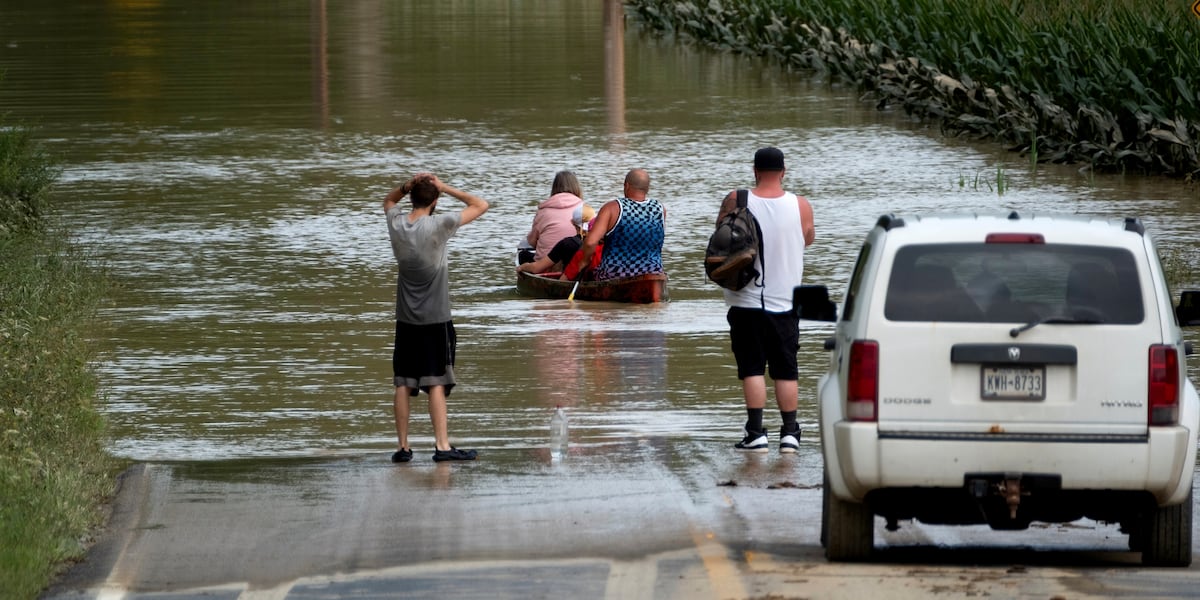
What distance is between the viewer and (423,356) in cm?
1198

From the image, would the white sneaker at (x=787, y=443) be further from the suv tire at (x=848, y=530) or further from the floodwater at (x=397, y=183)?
the suv tire at (x=848, y=530)

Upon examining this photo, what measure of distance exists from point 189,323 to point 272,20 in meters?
42.5

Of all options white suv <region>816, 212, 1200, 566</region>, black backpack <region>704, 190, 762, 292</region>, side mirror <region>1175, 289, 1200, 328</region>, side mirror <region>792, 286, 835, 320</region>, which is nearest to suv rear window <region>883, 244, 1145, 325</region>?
white suv <region>816, 212, 1200, 566</region>

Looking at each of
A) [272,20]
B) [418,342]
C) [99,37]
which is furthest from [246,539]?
[272,20]

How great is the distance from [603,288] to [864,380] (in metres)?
10.1

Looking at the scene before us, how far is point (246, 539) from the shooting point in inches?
392

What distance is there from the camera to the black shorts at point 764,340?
12.0 metres

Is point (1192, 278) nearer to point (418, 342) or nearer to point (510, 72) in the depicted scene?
point (418, 342)

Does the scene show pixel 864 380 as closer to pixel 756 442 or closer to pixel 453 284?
pixel 756 442

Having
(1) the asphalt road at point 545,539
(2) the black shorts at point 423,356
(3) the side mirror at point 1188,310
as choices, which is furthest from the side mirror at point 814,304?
(2) the black shorts at point 423,356

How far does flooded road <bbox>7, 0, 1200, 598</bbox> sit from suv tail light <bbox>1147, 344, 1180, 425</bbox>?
73 centimetres

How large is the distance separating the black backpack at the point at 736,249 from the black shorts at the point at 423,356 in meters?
1.48

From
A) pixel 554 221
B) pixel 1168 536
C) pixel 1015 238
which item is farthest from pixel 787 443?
pixel 554 221

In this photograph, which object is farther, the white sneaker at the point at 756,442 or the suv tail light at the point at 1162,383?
the white sneaker at the point at 756,442
